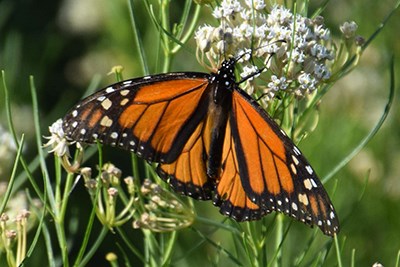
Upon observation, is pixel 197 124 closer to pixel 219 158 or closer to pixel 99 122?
pixel 219 158

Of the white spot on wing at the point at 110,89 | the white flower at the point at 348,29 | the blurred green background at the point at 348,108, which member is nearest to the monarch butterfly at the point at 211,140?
the white spot on wing at the point at 110,89

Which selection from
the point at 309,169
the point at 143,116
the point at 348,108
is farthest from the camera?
the point at 348,108

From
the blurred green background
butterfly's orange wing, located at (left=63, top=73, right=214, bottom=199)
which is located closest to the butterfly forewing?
butterfly's orange wing, located at (left=63, top=73, right=214, bottom=199)

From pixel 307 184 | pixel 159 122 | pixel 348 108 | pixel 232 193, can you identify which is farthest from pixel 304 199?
pixel 348 108

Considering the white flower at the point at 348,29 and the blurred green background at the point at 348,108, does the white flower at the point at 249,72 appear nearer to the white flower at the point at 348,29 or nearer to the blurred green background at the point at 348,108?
the white flower at the point at 348,29

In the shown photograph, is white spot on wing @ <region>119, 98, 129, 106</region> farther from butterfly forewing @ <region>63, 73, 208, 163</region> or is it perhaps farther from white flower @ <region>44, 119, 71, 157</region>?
white flower @ <region>44, 119, 71, 157</region>

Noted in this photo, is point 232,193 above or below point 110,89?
below

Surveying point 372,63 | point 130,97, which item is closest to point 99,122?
point 130,97

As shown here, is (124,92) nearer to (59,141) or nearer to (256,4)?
(59,141)
